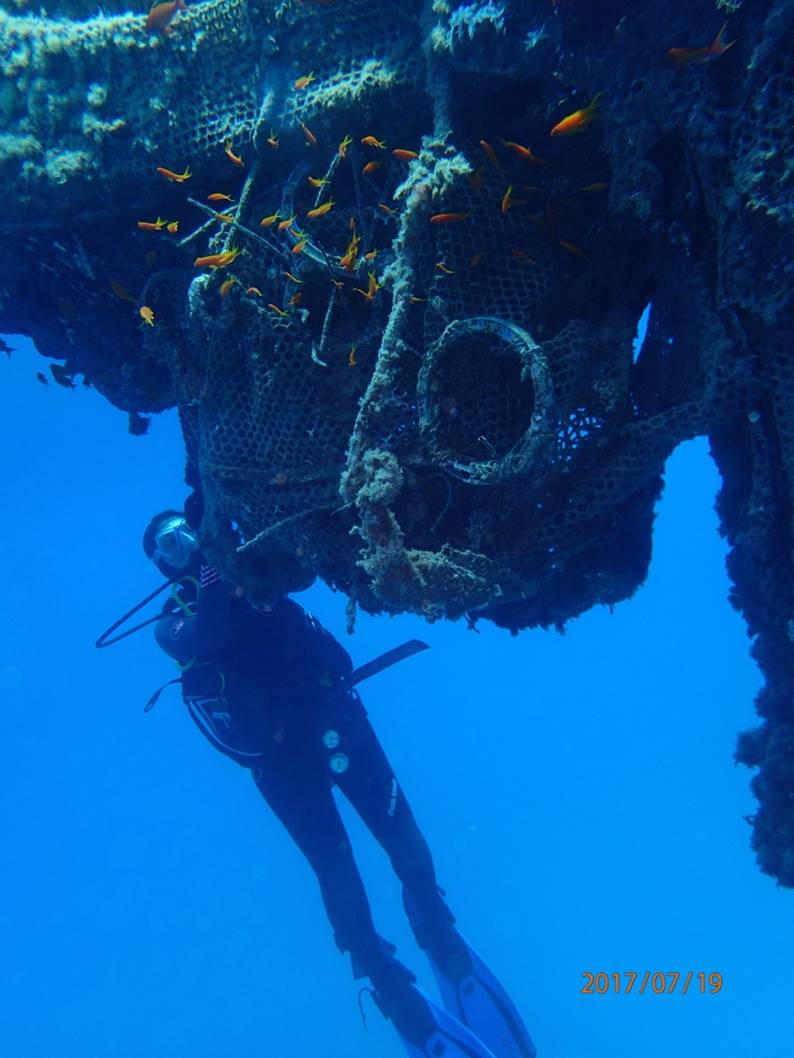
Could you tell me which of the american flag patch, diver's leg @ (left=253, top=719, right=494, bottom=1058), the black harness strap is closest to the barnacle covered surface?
the american flag patch

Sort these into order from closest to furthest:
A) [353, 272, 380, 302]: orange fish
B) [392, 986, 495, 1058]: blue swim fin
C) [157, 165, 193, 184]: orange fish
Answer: [353, 272, 380, 302]: orange fish, [157, 165, 193, 184]: orange fish, [392, 986, 495, 1058]: blue swim fin

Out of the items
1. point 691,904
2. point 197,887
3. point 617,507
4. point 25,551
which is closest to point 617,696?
point 691,904

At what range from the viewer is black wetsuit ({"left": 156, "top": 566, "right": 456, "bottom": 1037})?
25.1 feet

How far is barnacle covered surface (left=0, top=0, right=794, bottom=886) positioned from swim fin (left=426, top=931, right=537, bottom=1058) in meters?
5.61

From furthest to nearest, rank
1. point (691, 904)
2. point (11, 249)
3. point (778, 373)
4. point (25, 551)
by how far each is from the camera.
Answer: point (691, 904), point (25, 551), point (11, 249), point (778, 373)

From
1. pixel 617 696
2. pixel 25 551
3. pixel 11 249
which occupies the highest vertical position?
pixel 617 696

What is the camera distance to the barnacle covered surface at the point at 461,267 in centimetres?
301

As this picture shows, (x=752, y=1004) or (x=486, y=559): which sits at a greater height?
(x=752, y=1004)

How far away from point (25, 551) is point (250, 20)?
41.8 meters

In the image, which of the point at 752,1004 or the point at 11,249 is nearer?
the point at 11,249

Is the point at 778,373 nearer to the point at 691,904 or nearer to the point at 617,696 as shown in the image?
the point at 691,904

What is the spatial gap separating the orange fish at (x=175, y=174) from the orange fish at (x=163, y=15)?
73cm

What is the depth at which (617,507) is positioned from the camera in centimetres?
402

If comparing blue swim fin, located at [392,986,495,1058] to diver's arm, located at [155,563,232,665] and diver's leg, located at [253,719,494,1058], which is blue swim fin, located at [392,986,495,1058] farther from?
diver's arm, located at [155,563,232,665]
